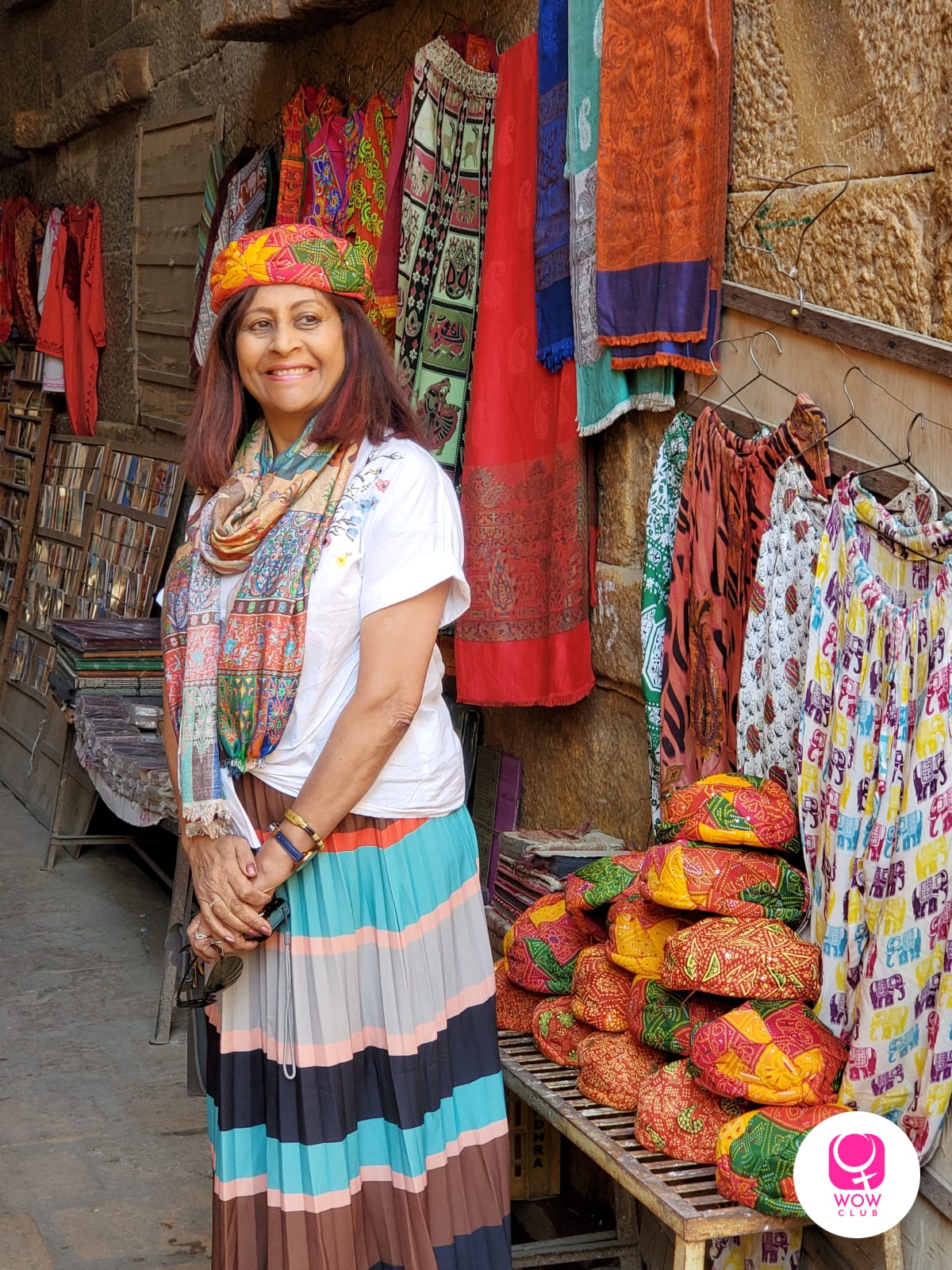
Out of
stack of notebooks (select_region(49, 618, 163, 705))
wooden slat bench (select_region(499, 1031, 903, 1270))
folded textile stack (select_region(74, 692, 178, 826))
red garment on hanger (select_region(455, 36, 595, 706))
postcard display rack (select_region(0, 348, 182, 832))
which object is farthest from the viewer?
postcard display rack (select_region(0, 348, 182, 832))

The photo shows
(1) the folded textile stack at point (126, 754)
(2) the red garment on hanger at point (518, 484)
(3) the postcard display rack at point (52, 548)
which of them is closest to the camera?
(2) the red garment on hanger at point (518, 484)

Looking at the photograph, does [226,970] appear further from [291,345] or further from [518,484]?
[518,484]

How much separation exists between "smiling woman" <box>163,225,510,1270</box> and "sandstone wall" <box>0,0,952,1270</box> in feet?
2.37

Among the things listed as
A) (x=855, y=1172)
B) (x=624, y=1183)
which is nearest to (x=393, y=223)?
(x=624, y=1183)

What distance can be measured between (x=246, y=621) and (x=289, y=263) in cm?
53

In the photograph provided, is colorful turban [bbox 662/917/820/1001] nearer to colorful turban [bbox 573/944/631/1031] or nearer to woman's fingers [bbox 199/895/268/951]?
colorful turban [bbox 573/944/631/1031]

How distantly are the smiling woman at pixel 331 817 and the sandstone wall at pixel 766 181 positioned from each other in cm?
72

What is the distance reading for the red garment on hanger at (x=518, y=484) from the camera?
10.4 ft

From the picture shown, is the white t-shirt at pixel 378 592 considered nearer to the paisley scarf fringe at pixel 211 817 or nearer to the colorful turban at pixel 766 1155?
the paisley scarf fringe at pixel 211 817

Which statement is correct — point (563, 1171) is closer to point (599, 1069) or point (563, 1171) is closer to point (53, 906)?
point (599, 1069)

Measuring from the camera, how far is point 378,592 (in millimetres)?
2031

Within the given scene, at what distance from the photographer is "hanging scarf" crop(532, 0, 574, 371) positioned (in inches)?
119

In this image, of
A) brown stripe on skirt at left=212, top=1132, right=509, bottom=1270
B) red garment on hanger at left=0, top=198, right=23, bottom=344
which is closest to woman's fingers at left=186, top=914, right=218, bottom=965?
brown stripe on skirt at left=212, top=1132, right=509, bottom=1270

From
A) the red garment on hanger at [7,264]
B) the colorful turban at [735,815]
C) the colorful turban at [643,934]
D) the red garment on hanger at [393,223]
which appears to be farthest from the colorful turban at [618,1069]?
the red garment on hanger at [7,264]
